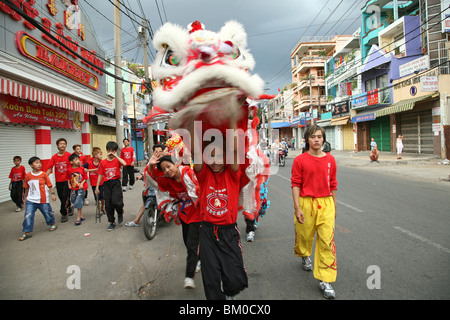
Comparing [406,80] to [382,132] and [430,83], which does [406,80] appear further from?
[382,132]

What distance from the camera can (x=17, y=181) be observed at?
22.2 ft

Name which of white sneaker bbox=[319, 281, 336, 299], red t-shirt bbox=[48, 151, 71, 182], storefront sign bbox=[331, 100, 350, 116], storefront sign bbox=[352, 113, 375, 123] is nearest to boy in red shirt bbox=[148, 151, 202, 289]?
white sneaker bbox=[319, 281, 336, 299]

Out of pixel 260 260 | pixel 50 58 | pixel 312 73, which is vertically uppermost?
pixel 312 73

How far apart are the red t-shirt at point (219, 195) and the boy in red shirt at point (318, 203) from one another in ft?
3.14

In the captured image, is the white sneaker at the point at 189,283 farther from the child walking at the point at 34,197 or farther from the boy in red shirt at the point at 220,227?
the child walking at the point at 34,197

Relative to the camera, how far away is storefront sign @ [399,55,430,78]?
592 inches

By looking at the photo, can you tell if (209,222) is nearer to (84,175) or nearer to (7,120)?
(84,175)

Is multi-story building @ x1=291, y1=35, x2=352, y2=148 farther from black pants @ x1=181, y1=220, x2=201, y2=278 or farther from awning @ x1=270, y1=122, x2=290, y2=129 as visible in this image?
black pants @ x1=181, y1=220, x2=201, y2=278

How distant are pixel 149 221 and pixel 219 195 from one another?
2.90 metres

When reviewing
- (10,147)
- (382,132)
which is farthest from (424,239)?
(382,132)

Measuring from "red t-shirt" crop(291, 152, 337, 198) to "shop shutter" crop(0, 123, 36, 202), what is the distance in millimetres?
8845

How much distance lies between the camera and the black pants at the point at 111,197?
513 cm

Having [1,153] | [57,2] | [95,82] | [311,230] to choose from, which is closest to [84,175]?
[1,153]
